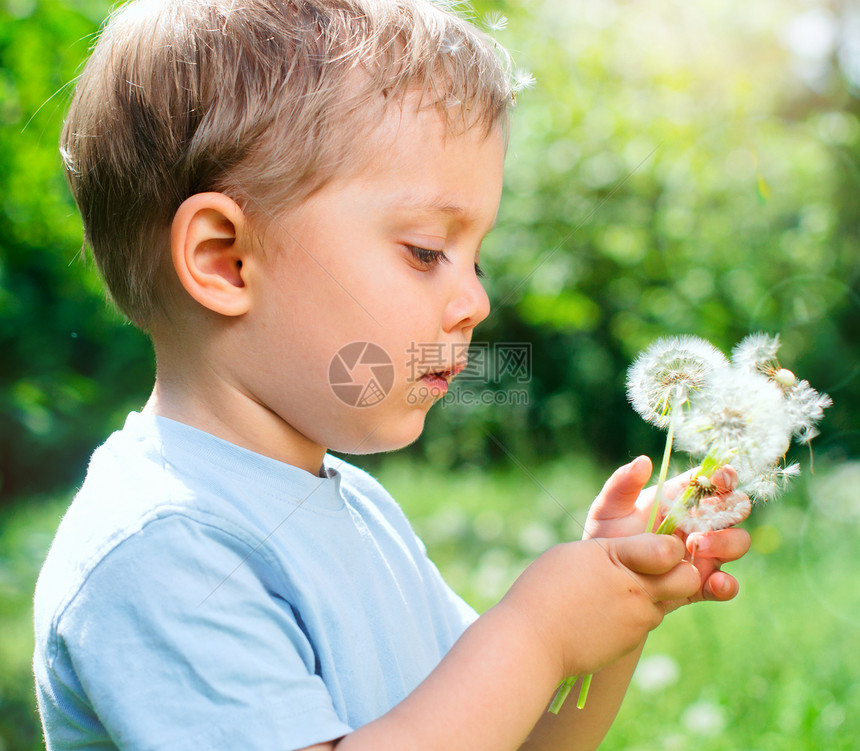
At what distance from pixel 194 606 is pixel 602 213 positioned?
4425 millimetres

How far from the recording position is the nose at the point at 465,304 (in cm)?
111

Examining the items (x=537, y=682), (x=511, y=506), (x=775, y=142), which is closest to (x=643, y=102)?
(x=775, y=142)

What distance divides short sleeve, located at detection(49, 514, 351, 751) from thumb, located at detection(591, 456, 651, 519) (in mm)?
491

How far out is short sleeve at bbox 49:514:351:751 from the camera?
79 cm

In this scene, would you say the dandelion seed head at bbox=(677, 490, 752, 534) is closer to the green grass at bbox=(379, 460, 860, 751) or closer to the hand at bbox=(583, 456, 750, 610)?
the hand at bbox=(583, 456, 750, 610)

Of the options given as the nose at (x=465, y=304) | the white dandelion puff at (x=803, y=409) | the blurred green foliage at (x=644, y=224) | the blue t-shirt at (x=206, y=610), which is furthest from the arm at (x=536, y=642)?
the blurred green foliage at (x=644, y=224)

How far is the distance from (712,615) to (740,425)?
2208mm

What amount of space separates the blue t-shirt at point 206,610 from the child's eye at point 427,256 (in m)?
0.33

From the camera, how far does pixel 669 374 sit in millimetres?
1054

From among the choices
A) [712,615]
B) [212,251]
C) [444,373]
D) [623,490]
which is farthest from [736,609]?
[212,251]

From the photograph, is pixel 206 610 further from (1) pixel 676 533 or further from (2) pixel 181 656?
(1) pixel 676 533

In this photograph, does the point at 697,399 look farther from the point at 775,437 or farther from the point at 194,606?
the point at 194,606

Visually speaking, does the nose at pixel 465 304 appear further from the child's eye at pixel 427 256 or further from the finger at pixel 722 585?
the finger at pixel 722 585

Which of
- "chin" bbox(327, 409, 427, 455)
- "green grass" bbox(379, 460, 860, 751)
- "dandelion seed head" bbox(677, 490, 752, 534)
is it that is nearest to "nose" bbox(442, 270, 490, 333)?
"chin" bbox(327, 409, 427, 455)
